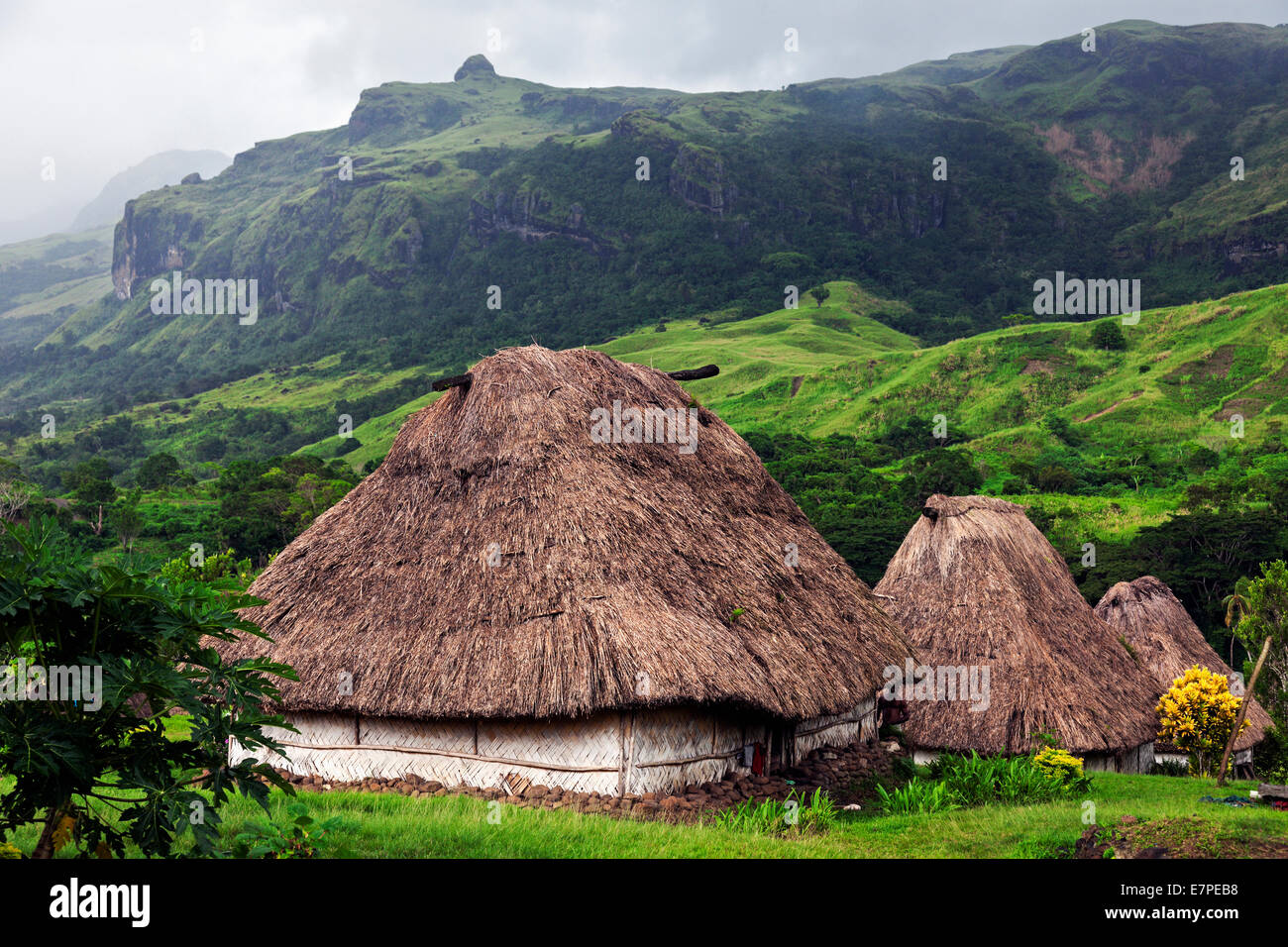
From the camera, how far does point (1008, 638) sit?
64.4 feet

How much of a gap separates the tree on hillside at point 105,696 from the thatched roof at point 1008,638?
50.4 feet

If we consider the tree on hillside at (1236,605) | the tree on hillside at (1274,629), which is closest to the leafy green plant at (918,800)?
the tree on hillside at (1274,629)

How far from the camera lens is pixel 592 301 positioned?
495 ft

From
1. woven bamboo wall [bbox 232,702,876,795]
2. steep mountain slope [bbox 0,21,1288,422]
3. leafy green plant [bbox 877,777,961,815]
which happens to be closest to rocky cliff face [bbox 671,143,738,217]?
steep mountain slope [bbox 0,21,1288,422]

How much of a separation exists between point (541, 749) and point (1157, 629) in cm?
2186

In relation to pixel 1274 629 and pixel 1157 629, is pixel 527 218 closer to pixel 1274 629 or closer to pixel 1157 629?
pixel 1157 629

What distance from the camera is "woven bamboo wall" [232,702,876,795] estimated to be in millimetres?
11164

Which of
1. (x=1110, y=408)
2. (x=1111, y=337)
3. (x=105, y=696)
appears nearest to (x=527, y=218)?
(x=1111, y=337)

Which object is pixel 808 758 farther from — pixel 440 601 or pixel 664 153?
pixel 664 153

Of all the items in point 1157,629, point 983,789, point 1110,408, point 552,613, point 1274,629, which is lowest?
point 1157,629

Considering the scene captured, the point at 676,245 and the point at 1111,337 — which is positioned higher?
the point at 676,245

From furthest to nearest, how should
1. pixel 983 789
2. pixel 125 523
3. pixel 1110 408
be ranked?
pixel 1110 408 → pixel 125 523 → pixel 983 789
